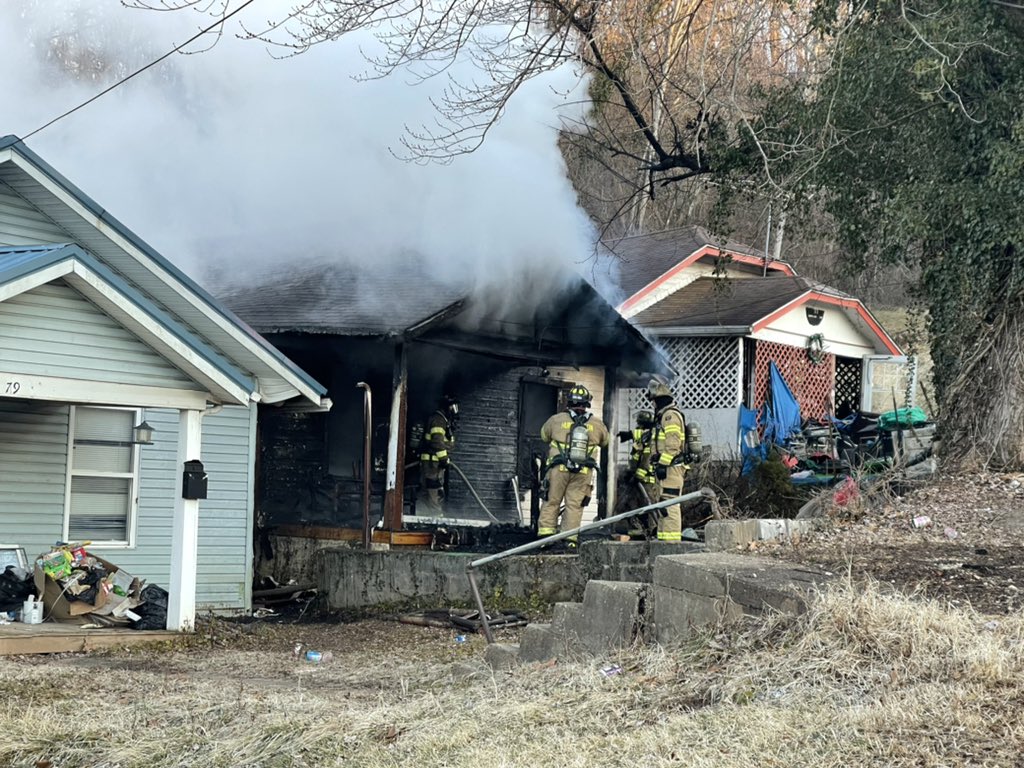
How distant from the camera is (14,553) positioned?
11578mm

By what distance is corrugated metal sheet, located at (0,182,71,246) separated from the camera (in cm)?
1163

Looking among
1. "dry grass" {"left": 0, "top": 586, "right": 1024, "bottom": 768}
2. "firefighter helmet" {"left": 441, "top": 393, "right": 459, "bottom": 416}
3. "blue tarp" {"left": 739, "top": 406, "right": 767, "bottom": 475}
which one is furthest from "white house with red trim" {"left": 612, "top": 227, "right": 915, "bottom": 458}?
"dry grass" {"left": 0, "top": 586, "right": 1024, "bottom": 768}

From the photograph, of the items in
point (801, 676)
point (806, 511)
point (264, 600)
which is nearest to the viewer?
point (801, 676)

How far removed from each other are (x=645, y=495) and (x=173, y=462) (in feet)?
17.3

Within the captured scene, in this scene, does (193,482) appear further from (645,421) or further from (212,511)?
(645,421)

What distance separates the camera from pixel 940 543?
327 inches

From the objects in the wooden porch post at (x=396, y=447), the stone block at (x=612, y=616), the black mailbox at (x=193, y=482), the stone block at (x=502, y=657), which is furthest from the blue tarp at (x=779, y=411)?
the stone block at (x=612, y=616)

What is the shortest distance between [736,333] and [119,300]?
11.7 m

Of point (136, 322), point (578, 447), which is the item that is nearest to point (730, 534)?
point (578, 447)

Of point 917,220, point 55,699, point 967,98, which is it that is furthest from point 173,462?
point 967,98

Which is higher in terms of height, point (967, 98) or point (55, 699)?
point (967, 98)

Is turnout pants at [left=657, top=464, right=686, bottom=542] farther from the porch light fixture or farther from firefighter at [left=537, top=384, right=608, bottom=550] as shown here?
the porch light fixture

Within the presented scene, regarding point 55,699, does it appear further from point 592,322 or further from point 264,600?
point 592,322

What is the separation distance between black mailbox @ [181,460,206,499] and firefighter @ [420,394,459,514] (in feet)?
17.2
